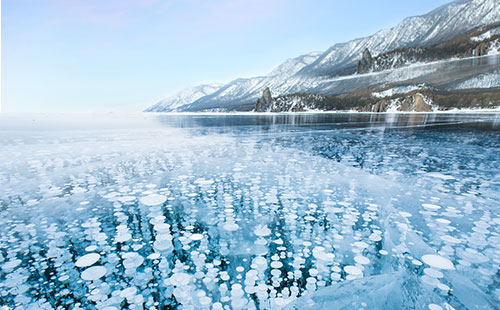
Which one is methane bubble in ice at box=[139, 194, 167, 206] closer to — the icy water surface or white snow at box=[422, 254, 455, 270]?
the icy water surface

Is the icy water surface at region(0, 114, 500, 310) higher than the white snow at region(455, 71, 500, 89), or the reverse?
the white snow at region(455, 71, 500, 89)

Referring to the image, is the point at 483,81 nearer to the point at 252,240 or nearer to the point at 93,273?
the point at 252,240

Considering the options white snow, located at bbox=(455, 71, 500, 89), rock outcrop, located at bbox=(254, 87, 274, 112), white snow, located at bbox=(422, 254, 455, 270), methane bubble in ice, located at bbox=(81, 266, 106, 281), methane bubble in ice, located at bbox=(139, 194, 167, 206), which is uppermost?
white snow, located at bbox=(455, 71, 500, 89)

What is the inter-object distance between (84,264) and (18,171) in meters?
7.45

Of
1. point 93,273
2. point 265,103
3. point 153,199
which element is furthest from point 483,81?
point 93,273

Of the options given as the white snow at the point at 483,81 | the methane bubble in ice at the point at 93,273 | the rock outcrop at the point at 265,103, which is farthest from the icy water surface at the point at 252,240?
the white snow at the point at 483,81

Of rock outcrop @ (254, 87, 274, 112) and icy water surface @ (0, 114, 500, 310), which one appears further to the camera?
rock outcrop @ (254, 87, 274, 112)

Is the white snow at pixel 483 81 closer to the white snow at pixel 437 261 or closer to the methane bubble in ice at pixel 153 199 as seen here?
the white snow at pixel 437 261

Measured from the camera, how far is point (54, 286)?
283 centimetres

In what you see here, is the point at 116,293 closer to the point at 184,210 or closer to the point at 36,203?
the point at 184,210

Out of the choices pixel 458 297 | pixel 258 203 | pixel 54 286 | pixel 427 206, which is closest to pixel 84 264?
pixel 54 286

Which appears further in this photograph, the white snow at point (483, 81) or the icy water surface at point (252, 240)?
the white snow at point (483, 81)

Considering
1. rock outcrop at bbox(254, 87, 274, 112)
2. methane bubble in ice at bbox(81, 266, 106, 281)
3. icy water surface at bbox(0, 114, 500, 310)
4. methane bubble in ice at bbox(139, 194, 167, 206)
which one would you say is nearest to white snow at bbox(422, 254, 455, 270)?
icy water surface at bbox(0, 114, 500, 310)

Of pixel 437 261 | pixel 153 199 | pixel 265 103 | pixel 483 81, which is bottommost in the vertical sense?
pixel 153 199
